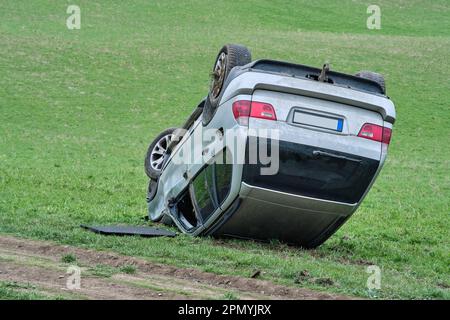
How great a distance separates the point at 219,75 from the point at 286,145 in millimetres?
1336

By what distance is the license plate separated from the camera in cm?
812

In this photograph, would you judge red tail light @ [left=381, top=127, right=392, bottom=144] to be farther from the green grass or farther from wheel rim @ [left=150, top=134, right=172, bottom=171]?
wheel rim @ [left=150, top=134, right=172, bottom=171]

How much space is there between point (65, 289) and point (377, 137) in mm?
3742

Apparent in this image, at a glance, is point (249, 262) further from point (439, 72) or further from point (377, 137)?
point (439, 72)

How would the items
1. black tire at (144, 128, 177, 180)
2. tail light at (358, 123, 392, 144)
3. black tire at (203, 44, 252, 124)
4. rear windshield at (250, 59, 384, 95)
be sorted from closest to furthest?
tail light at (358, 123, 392, 144), rear windshield at (250, 59, 384, 95), black tire at (203, 44, 252, 124), black tire at (144, 128, 177, 180)

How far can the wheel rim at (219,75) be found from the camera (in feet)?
28.8

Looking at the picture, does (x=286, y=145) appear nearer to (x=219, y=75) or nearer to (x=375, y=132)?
(x=375, y=132)

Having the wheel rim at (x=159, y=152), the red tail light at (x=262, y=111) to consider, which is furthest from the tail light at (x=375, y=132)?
the wheel rim at (x=159, y=152)

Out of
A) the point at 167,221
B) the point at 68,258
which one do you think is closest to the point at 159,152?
the point at 167,221

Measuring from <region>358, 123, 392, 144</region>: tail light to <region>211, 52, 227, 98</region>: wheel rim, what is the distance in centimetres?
158

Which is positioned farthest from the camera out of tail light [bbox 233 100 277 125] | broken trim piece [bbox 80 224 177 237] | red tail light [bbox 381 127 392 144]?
broken trim piece [bbox 80 224 177 237]

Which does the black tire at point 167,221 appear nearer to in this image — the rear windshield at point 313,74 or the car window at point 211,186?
the car window at point 211,186

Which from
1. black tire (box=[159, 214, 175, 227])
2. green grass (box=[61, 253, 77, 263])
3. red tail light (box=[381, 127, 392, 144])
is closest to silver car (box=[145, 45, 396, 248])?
red tail light (box=[381, 127, 392, 144])

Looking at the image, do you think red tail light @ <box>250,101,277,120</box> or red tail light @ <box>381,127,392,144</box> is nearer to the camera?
red tail light @ <box>250,101,277,120</box>
